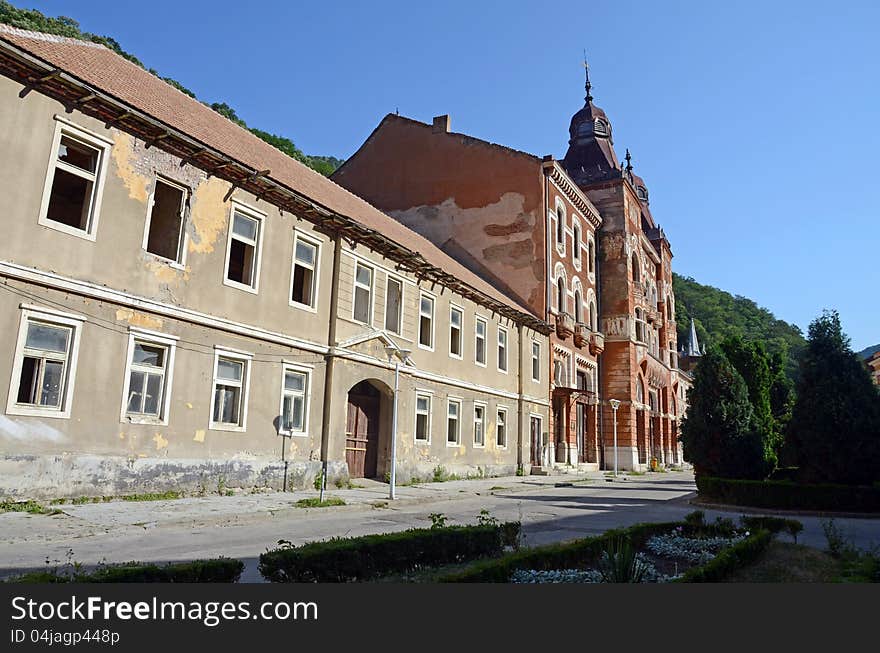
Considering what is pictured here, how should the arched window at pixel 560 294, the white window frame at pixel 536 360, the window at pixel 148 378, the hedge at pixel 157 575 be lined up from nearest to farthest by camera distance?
the hedge at pixel 157 575
the window at pixel 148 378
the white window frame at pixel 536 360
the arched window at pixel 560 294

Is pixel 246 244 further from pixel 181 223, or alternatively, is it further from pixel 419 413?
pixel 419 413

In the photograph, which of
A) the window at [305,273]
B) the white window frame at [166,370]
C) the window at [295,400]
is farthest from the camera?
the window at [305,273]

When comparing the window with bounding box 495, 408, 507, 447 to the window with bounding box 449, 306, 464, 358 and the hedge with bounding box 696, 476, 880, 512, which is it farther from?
the hedge with bounding box 696, 476, 880, 512

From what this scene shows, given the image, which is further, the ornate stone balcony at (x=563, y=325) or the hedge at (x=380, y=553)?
the ornate stone balcony at (x=563, y=325)

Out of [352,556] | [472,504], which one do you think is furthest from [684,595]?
[472,504]

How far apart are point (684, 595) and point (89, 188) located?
43.5ft

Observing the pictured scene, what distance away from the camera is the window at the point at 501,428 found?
28434 mm

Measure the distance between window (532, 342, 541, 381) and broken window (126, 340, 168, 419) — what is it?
21.5m

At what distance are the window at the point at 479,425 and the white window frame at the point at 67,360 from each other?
56.4ft

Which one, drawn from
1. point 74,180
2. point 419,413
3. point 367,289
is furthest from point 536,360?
point 74,180

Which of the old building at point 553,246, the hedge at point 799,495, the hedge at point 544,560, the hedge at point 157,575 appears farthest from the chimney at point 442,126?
the hedge at point 157,575

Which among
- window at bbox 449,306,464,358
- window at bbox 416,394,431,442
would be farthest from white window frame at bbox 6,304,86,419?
window at bbox 449,306,464,358

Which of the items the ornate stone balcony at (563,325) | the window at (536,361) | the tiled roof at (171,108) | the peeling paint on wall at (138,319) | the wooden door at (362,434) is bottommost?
the wooden door at (362,434)

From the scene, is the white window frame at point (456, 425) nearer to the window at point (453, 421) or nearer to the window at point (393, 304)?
the window at point (453, 421)
